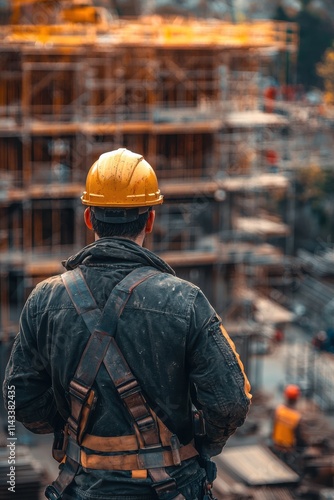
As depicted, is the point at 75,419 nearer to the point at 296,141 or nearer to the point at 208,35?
the point at 208,35

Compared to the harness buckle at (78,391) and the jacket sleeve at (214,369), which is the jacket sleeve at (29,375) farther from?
the jacket sleeve at (214,369)

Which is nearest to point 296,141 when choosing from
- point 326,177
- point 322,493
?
point 326,177

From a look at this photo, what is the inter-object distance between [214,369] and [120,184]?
0.89 m

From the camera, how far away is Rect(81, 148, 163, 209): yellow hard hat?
215 inches

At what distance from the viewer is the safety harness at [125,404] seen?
17.3 ft

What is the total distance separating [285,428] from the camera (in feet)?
72.5

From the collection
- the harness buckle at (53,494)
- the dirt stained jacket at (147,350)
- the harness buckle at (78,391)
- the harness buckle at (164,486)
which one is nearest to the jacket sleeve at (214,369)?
the dirt stained jacket at (147,350)

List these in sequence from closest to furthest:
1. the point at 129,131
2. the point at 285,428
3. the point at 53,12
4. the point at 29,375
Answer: the point at 29,375 < the point at 285,428 < the point at 129,131 < the point at 53,12

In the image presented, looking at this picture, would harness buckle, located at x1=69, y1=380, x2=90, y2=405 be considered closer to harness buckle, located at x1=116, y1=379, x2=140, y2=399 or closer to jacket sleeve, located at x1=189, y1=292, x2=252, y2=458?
harness buckle, located at x1=116, y1=379, x2=140, y2=399

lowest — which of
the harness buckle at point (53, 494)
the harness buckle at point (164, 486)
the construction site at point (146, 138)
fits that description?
the construction site at point (146, 138)

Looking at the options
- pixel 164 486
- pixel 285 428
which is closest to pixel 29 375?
pixel 164 486

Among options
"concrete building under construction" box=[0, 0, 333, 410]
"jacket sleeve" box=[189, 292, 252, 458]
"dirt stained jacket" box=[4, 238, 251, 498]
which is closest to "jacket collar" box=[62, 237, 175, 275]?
"dirt stained jacket" box=[4, 238, 251, 498]

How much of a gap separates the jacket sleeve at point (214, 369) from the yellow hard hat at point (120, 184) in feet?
1.66

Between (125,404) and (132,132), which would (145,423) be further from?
(132,132)
